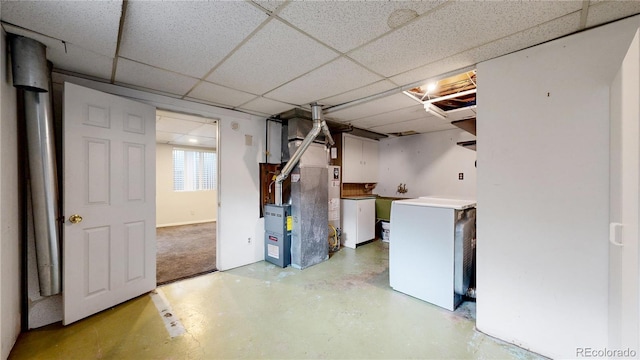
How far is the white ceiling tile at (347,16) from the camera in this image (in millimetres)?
1291

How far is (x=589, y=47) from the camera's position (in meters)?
1.48

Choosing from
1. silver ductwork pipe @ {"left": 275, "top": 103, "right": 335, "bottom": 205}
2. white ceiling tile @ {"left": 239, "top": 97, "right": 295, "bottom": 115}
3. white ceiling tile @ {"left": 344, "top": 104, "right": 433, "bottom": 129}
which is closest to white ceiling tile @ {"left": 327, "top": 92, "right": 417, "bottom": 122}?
white ceiling tile @ {"left": 344, "top": 104, "right": 433, "bottom": 129}

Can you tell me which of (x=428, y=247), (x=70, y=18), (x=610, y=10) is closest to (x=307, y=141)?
(x=428, y=247)

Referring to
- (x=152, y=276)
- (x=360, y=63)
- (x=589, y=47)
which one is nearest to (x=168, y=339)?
(x=152, y=276)

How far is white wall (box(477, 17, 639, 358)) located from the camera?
145 cm

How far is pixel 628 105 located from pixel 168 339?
3209 millimetres

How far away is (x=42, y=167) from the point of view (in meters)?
→ 1.77

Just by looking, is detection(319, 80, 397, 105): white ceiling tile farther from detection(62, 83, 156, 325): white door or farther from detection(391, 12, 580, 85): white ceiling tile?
detection(62, 83, 156, 325): white door

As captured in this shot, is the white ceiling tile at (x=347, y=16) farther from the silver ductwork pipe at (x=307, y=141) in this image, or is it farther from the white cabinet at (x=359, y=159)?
the white cabinet at (x=359, y=159)

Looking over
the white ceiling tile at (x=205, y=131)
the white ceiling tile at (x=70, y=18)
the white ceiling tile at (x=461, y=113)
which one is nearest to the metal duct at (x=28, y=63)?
the white ceiling tile at (x=70, y=18)

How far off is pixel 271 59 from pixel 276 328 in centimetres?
219

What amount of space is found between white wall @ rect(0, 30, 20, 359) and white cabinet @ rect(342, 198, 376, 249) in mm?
3813

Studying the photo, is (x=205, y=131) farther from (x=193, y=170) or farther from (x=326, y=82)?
(x=326, y=82)

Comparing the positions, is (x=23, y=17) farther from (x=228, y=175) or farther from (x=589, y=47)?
(x=589, y=47)
